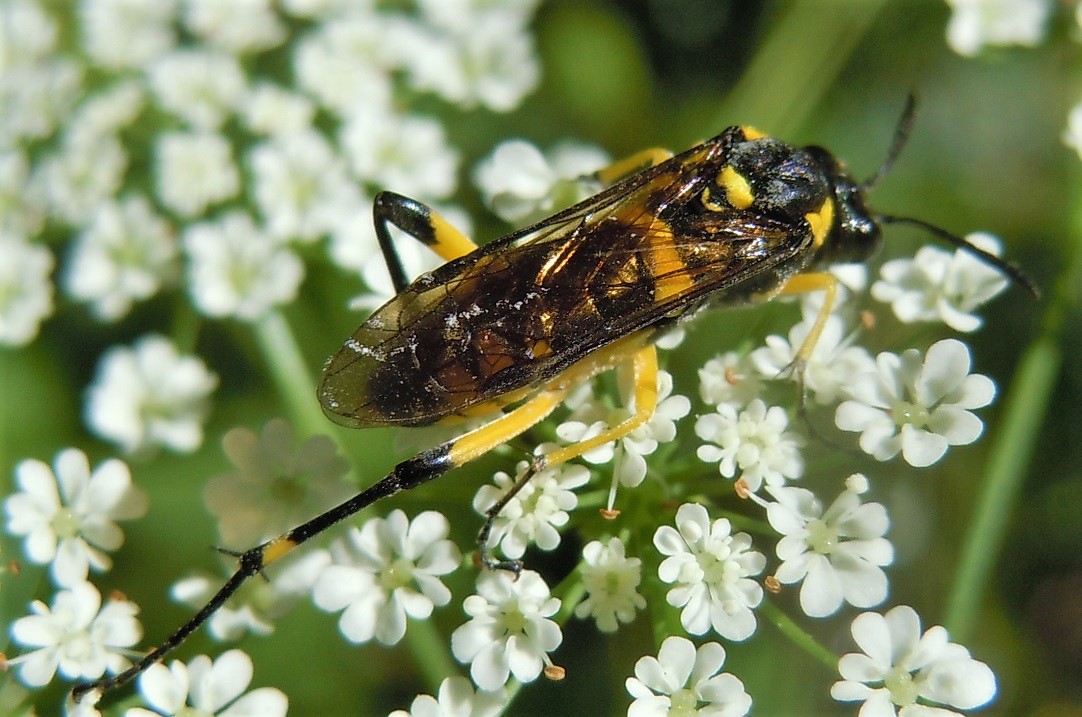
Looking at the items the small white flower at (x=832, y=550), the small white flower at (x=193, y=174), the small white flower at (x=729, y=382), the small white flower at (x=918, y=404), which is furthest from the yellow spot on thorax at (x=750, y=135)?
the small white flower at (x=193, y=174)

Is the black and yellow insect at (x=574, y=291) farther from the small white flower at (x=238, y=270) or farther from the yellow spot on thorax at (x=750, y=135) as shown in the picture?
the small white flower at (x=238, y=270)

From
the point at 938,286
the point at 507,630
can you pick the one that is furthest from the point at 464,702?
the point at 938,286

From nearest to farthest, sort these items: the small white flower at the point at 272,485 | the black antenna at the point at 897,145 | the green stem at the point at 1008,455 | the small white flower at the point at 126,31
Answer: the small white flower at the point at 272,485 < the green stem at the point at 1008,455 < the black antenna at the point at 897,145 < the small white flower at the point at 126,31

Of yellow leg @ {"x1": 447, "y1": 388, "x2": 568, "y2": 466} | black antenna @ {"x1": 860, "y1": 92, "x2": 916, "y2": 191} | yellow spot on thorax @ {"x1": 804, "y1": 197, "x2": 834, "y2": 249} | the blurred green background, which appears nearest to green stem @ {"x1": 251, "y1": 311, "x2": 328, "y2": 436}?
the blurred green background

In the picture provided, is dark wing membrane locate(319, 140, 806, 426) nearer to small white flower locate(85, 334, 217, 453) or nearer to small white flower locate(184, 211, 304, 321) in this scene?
small white flower locate(184, 211, 304, 321)

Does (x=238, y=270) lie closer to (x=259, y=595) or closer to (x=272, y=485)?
(x=272, y=485)
